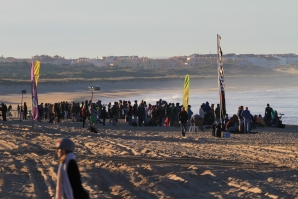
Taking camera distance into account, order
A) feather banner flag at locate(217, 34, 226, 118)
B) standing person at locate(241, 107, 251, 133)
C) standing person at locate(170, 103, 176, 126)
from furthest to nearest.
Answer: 1. standing person at locate(170, 103, 176, 126)
2. standing person at locate(241, 107, 251, 133)
3. feather banner flag at locate(217, 34, 226, 118)

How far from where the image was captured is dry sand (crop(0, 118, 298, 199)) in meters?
9.23

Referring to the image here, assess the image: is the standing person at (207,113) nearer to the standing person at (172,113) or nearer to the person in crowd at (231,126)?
the standing person at (172,113)

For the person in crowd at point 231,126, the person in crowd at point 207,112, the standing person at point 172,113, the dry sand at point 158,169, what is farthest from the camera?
the standing person at point 172,113

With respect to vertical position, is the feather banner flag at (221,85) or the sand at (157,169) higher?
the feather banner flag at (221,85)

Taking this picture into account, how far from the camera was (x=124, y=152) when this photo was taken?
14.0 metres

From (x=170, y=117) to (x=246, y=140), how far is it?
25.7 feet

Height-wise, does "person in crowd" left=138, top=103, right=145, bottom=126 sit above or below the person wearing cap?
below

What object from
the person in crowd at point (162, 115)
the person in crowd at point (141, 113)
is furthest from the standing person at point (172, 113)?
the person in crowd at point (141, 113)


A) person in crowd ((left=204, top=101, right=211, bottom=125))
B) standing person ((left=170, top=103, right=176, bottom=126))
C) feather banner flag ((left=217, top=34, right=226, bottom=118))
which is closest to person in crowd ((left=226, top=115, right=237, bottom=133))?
person in crowd ((left=204, top=101, right=211, bottom=125))

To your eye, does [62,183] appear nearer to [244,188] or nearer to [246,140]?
[244,188]

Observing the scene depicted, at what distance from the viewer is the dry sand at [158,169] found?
9.23 m

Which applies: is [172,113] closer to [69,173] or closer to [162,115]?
[162,115]

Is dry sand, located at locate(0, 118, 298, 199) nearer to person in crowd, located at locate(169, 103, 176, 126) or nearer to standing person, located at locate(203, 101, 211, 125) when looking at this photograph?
standing person, located at locate(203, 101, 211, 125)

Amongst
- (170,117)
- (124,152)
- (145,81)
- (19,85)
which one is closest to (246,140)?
(124,152)
